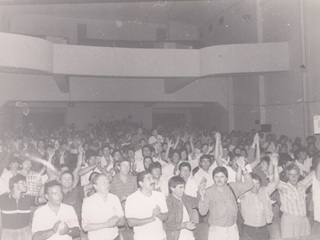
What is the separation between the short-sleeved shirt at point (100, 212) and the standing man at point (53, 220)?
0.80 ft

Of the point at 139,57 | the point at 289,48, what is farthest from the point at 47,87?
the point at 289,48

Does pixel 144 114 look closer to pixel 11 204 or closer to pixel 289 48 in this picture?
pixel 289 48

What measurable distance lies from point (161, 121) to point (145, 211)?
18119 mm

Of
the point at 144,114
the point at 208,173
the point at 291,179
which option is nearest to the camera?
the point at 291,179

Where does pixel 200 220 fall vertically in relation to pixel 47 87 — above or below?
below

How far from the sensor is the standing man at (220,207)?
14.0 feet

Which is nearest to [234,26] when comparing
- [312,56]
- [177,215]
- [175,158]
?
[312,56]

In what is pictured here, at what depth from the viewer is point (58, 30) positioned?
19281 millimetres

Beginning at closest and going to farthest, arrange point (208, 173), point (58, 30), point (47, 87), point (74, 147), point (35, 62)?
point (208, 173) → point (74, 147) → point (35, 62) → point (47, 87) → point (58, 30)

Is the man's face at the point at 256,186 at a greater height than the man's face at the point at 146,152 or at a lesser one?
lesser

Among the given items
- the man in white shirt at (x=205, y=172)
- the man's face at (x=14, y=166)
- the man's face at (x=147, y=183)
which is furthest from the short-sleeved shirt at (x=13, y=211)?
the man in white shirt at (x=205, y=172)

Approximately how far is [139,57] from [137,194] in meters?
9.88

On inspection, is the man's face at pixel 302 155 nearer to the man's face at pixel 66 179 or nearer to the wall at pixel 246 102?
the man's face at pixel 66 179

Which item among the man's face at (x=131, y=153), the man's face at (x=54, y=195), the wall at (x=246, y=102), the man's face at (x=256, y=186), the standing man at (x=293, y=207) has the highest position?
the wall at (x=246, y=102)
